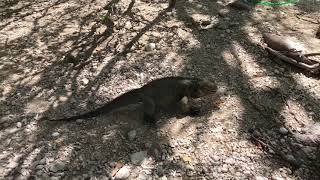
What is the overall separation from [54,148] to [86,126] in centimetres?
38

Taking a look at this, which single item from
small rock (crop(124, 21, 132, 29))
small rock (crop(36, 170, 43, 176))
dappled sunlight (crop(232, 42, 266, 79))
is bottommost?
small rock (crop(36, 170, 43, 176))

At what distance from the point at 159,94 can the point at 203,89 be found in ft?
1.51

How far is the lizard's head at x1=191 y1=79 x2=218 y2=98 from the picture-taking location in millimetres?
4043

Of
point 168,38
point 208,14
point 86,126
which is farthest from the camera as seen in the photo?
point 208,14

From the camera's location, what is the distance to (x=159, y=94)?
4.11 metres

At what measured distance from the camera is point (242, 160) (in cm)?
339

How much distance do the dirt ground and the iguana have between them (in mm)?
106

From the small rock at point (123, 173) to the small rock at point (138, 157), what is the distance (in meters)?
0.11

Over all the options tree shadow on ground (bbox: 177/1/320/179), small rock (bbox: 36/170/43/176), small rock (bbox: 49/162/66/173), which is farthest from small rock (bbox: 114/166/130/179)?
tree shadow on ground (bbox: 177/1/320/179)

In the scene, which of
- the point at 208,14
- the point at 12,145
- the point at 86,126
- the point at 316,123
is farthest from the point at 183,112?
the point at 208,14

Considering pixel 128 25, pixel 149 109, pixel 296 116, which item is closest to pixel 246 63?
pixel 296 116

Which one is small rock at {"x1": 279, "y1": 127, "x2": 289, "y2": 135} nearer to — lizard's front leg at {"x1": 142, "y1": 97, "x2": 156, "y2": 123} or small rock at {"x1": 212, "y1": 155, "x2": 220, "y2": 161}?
small rock at {"x1": 212, "y1": 155, "x2": 220, "y2": 161}

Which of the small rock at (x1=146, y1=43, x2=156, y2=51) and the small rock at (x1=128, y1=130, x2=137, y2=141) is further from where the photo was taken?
the small rock at (x1=146, y1=43, x2=156, y2=51)

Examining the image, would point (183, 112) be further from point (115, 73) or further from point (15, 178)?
point (15, 178)
